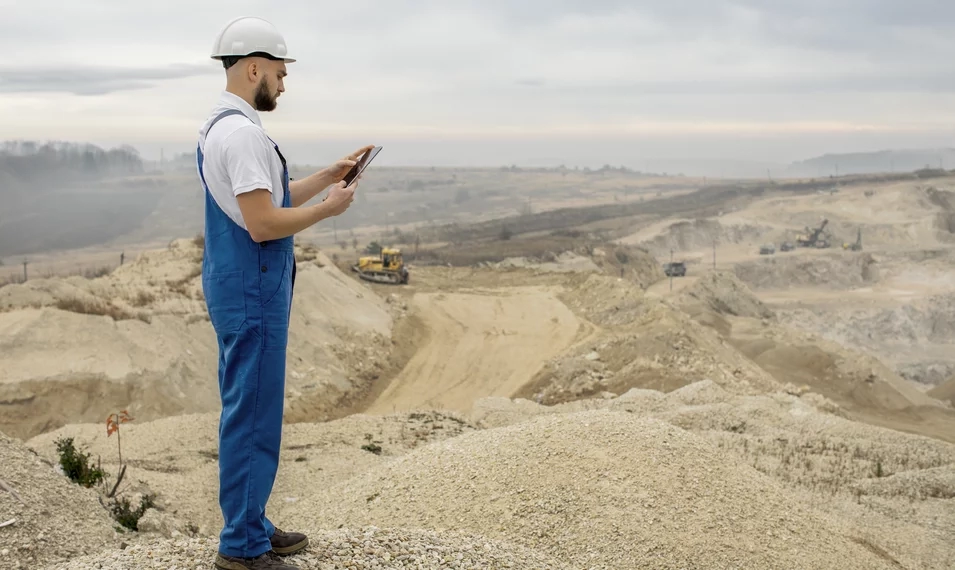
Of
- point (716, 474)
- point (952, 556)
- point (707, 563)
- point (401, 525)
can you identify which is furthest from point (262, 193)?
point (952, 556)

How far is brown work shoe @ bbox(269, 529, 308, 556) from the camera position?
417 cm

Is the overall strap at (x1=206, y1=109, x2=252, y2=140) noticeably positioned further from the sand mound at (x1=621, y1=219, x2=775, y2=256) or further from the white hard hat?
the sand mound at (x1=621, y1=219, x2=775, y2=256)

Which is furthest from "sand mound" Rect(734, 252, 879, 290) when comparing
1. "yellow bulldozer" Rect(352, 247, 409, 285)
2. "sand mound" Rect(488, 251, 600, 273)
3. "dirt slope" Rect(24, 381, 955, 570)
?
"dirt slope" Rect(24, 381, 955, 570)

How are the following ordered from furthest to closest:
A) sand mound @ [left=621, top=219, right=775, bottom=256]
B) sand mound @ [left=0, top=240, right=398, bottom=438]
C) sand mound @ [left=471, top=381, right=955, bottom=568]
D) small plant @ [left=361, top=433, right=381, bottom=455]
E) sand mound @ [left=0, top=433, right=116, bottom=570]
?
sand mound @ [left=621, top=219, right=775, bottom=256], sand mound @ [left=0, top=240, right=398, bottom=438], small plant @ [left=361, top=433, right=381, bottom=455], sand mound @ [left=471, top=381, right=955, bottom=568], sand mound @ [left=0, top=433, right=116, bottom=570]

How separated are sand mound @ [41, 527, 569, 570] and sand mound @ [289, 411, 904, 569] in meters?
1.01

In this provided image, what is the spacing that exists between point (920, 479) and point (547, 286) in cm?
2006

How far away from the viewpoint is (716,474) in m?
7.13

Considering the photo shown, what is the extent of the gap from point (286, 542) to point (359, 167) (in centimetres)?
188

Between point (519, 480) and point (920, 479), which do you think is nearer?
point (519, 480)

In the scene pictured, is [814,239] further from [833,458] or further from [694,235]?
[833,458]

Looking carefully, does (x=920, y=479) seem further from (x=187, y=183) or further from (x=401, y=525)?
(x=187, y=183)

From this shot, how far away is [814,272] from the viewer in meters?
45.6

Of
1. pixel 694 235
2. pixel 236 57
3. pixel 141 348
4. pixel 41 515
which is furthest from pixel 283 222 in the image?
pixel 694 235

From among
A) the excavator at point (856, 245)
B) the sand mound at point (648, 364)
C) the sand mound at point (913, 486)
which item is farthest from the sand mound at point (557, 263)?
the sand mound at point (913, 486)
